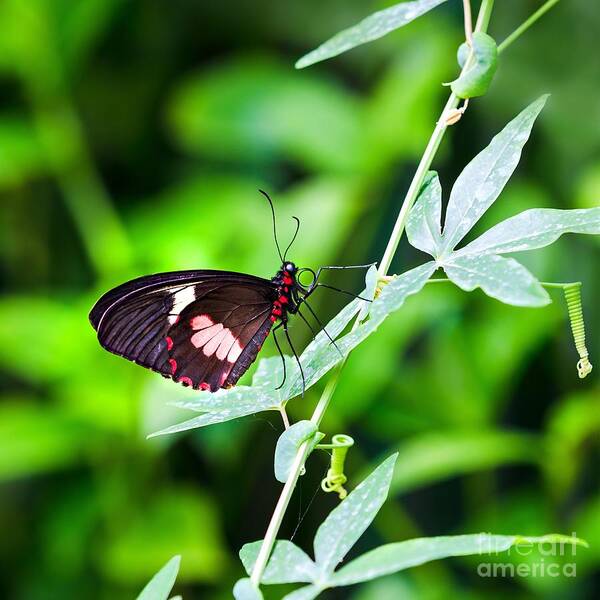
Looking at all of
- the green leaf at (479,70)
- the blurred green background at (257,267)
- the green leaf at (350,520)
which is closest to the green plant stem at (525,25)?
the green leaf at (479,70)

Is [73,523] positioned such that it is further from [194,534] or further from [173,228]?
[173,228]

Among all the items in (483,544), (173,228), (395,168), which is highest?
(395,168)

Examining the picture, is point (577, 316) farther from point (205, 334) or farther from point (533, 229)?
point (205, 334)

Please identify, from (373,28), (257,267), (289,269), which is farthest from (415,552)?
(257,267)

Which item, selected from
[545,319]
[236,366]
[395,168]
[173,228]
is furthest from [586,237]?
[236,366]

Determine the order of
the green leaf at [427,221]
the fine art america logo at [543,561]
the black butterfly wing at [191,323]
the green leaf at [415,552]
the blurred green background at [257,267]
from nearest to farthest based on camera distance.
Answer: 1. the green leaf at [415,552]
2. the green leaf at [427,221]
3. the black butterfly wing at [191,323]
4. the fine art america logo at [543,561]
5. the blurred green background at [257,267]

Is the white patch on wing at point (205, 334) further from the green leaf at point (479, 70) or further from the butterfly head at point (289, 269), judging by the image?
the green leaf at point (479, 70)
